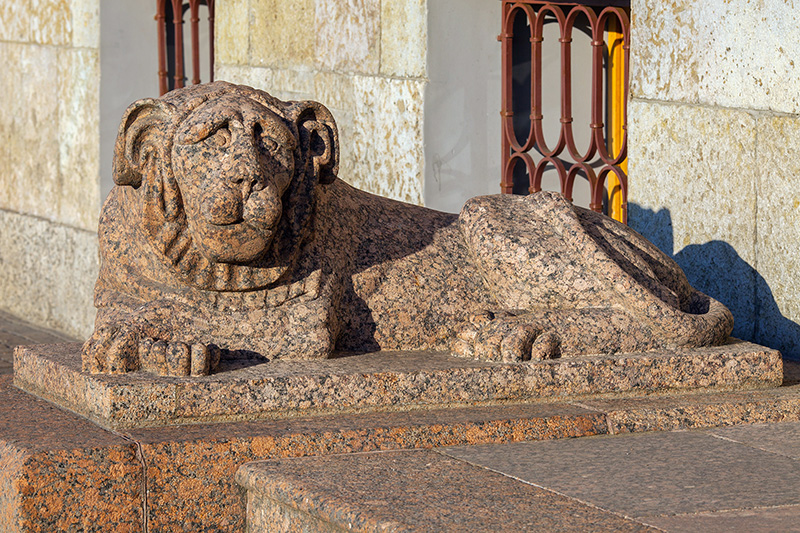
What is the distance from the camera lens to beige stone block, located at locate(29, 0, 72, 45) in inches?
359

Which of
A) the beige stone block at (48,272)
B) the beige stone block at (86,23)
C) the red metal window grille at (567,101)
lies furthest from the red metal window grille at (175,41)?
the red metal window grille at (567,101)

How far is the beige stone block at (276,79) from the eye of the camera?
7.48 m

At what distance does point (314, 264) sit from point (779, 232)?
6.38 feet

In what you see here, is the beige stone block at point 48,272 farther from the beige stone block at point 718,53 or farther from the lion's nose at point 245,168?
the lion's nose at point 245,168

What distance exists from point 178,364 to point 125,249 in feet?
1.92

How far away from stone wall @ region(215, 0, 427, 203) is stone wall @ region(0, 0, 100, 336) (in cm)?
163

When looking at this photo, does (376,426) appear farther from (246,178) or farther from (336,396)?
(246,178)

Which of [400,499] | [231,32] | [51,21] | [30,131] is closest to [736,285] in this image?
[400,499]

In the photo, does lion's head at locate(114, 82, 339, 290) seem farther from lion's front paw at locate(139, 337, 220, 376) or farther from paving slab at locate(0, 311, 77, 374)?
paving slab at locate(0, 311, 77, 374)

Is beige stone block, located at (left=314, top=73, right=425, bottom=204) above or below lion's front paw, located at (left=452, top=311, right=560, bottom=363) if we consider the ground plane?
above

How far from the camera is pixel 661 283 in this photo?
15.5ft

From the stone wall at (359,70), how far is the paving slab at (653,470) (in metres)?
3.03

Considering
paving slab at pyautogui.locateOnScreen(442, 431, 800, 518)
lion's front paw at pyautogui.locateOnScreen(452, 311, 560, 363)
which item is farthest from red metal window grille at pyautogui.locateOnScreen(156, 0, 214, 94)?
paving slab at pyautogui.locateOnScreen(442, 431, 800, 518)

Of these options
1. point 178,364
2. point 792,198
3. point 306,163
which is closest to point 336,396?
point 178,364
